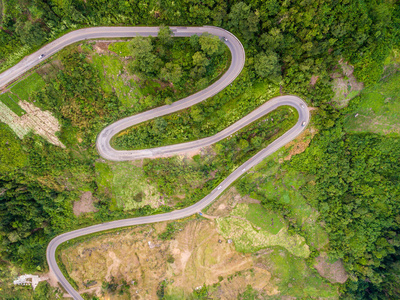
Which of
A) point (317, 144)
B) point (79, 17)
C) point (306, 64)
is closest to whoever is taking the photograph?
point (79, 17)

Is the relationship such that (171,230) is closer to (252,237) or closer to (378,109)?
(252,237)

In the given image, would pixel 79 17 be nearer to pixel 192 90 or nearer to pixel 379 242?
pixel 192 90

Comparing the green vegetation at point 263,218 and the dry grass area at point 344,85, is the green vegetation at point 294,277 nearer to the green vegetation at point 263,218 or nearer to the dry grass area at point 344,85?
the green vegetation at point 263,218

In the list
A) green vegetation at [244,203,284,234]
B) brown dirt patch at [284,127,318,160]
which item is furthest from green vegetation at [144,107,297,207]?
green vegetation at [244,203,284,234]

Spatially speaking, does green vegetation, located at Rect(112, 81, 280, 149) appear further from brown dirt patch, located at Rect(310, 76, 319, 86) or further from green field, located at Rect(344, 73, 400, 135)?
green field, located at Rect(344, 73, 400, 135)

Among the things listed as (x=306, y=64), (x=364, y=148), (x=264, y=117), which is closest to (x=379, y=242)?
(x=364, y=148)

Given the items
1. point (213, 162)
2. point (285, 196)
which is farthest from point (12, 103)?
point (285, 196)
